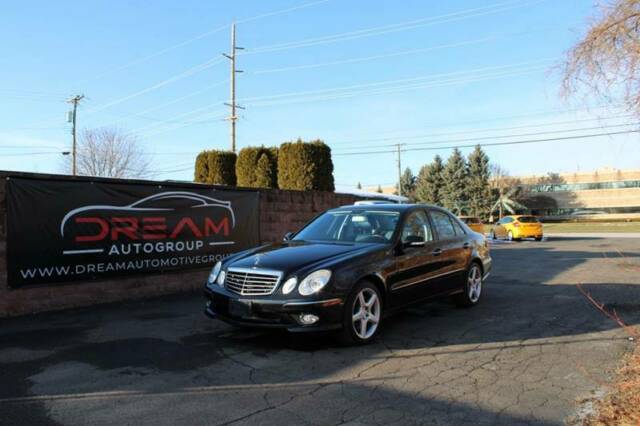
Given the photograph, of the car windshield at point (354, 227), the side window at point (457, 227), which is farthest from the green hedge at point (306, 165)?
the car windshield at point (354, 227)

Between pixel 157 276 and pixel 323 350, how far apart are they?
467cm

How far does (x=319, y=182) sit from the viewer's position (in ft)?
50.1

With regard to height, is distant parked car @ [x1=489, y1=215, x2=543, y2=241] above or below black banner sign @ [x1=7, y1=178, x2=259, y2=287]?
below

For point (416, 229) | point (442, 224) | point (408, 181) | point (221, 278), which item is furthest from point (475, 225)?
point (408, 181)

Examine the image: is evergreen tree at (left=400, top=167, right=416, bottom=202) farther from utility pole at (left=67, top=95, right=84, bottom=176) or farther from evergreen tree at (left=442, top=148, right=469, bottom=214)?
utility pole at (left=67, top=95, right=84, bottom=176)

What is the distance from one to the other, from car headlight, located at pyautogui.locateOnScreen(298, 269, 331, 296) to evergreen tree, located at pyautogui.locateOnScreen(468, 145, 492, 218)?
62946 mm

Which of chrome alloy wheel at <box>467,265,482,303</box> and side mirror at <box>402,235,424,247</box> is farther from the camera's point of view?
chrome alloy wheel at <box>467,265,482,303</box>

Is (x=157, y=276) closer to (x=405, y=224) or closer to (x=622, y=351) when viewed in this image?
(x=405, y=224)

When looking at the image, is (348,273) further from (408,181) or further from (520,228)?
(408,181)

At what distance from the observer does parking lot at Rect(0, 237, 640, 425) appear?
378 cm

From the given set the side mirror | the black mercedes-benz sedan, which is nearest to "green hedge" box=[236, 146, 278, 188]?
the black mercedes-benz sedan

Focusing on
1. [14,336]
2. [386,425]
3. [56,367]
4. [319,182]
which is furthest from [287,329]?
[319,182]

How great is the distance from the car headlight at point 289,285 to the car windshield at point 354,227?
4.48 feet

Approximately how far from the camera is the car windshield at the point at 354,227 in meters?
6.42
